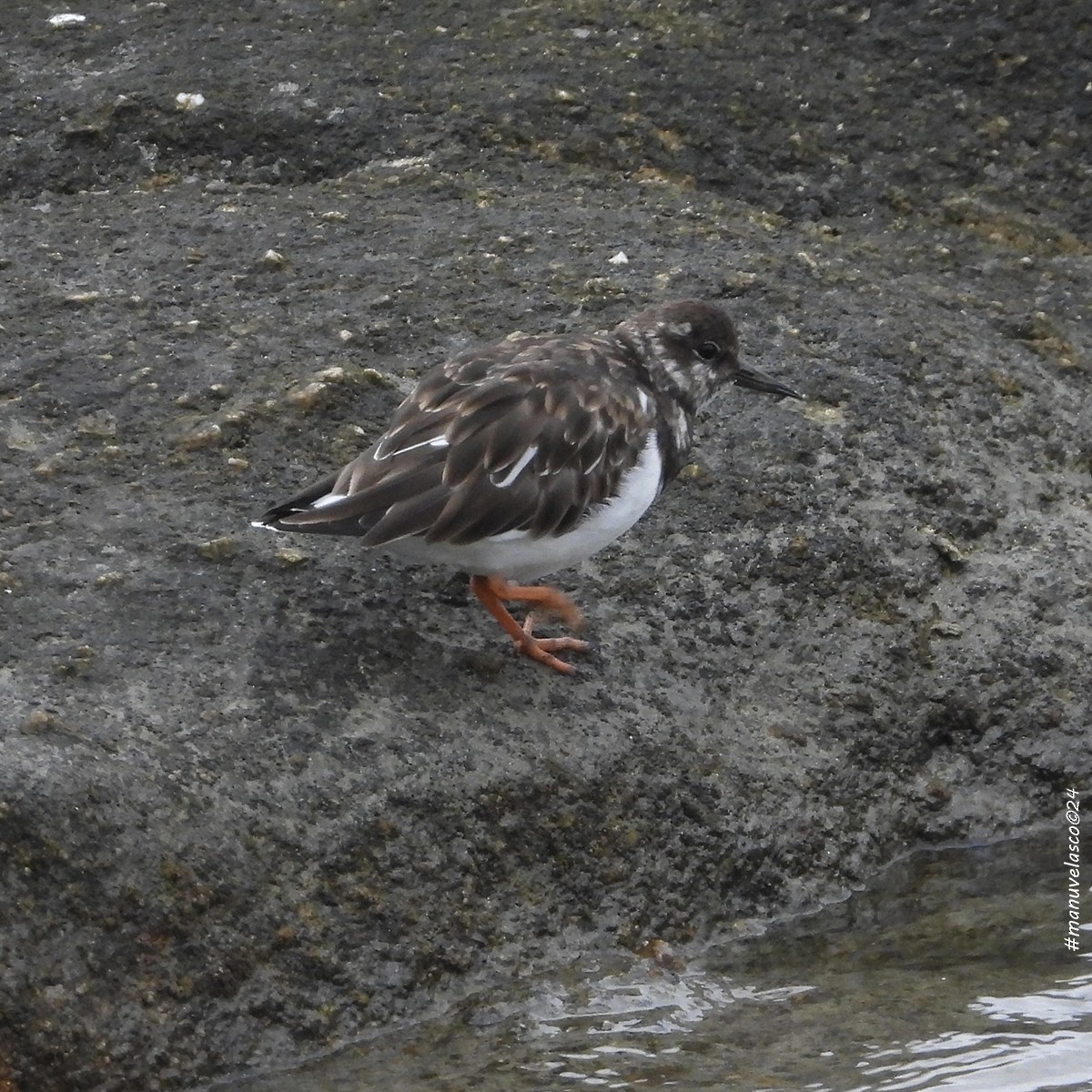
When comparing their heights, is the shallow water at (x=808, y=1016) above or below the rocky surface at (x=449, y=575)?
below

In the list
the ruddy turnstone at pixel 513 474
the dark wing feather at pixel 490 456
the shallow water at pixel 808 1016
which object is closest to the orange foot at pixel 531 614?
the ruddy turnstone at pixel 513 474

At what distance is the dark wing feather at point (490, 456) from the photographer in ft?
13.4

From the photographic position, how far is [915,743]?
4.64m

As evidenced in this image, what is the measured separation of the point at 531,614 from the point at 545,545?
0.34 metres

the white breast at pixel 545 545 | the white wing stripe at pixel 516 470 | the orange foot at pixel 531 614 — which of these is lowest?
the orange foot at pixel 531 614

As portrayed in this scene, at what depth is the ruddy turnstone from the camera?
4117 mm

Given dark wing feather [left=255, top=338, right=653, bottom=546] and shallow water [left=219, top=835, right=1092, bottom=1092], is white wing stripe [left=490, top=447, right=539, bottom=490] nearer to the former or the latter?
dark wing feather [left=255, top=338, right=653, bottom=546]

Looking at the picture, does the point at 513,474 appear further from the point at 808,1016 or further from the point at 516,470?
the point at 808,1016

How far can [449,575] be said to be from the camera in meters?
4.63

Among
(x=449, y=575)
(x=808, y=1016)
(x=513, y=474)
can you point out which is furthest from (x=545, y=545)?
(x=808, y=1016)

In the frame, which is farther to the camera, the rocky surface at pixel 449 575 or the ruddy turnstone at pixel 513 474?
the ruddy turnstone at pixel 513 474

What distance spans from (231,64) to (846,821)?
155 inches

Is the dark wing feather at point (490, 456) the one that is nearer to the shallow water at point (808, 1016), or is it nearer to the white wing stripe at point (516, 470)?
the white wing stripe at point (516, 470)

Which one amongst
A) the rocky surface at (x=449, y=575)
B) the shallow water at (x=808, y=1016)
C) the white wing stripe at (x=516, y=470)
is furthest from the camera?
the white wing stripe at (x=516, y=470)
